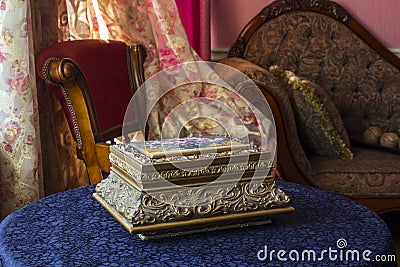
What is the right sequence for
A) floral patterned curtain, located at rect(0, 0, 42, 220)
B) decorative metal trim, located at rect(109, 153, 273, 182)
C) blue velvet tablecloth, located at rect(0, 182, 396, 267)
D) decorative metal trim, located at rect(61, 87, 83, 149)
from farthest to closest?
decorative metal trim, located at rect(61, 87, 83, 149)
floral patterned curtain, located at rect(0, 0, 42, 220)
decorative metal trim, located at rect(109, 153, 273, 182)
blue velvet tablecloth, located at rect(0, 182, 396, 267)

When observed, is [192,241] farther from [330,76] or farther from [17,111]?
[330,76]

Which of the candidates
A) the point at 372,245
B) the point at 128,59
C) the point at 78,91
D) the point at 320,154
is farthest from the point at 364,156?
the point at 372,245

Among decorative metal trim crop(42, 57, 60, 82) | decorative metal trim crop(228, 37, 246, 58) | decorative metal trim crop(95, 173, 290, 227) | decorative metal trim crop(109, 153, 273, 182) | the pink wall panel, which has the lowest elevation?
decorative metal trim crop(95, 173, 290, 227)

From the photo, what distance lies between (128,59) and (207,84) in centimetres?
34

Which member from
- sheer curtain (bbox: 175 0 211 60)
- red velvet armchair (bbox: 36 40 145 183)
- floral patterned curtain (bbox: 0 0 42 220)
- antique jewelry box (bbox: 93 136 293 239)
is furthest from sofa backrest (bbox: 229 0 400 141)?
antique jewelry box (bbox: 93 136 293 239)

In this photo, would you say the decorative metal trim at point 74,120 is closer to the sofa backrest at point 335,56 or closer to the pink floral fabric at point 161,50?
the pink floral fabric at point 161,50

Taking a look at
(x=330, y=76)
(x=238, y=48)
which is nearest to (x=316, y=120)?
(x=330, y=76)

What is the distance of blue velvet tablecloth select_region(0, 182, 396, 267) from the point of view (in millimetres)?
1208

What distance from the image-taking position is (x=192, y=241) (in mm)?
1301

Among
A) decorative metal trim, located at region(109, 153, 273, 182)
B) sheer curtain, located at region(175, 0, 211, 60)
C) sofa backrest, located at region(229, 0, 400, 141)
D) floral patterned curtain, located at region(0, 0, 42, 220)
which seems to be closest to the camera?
decorative metal trim, located at region(109, 153, 273, 182)

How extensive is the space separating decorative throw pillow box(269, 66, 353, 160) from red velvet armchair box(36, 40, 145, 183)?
2.25 feet

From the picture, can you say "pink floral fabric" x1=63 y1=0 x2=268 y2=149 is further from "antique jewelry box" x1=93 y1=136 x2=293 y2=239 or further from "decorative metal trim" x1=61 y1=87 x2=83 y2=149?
"antique jewelry box" x1=93 y1=136 x2=293 y2=239

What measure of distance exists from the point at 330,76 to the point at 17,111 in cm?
154

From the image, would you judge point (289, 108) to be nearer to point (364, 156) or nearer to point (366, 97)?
point (364, 156)
